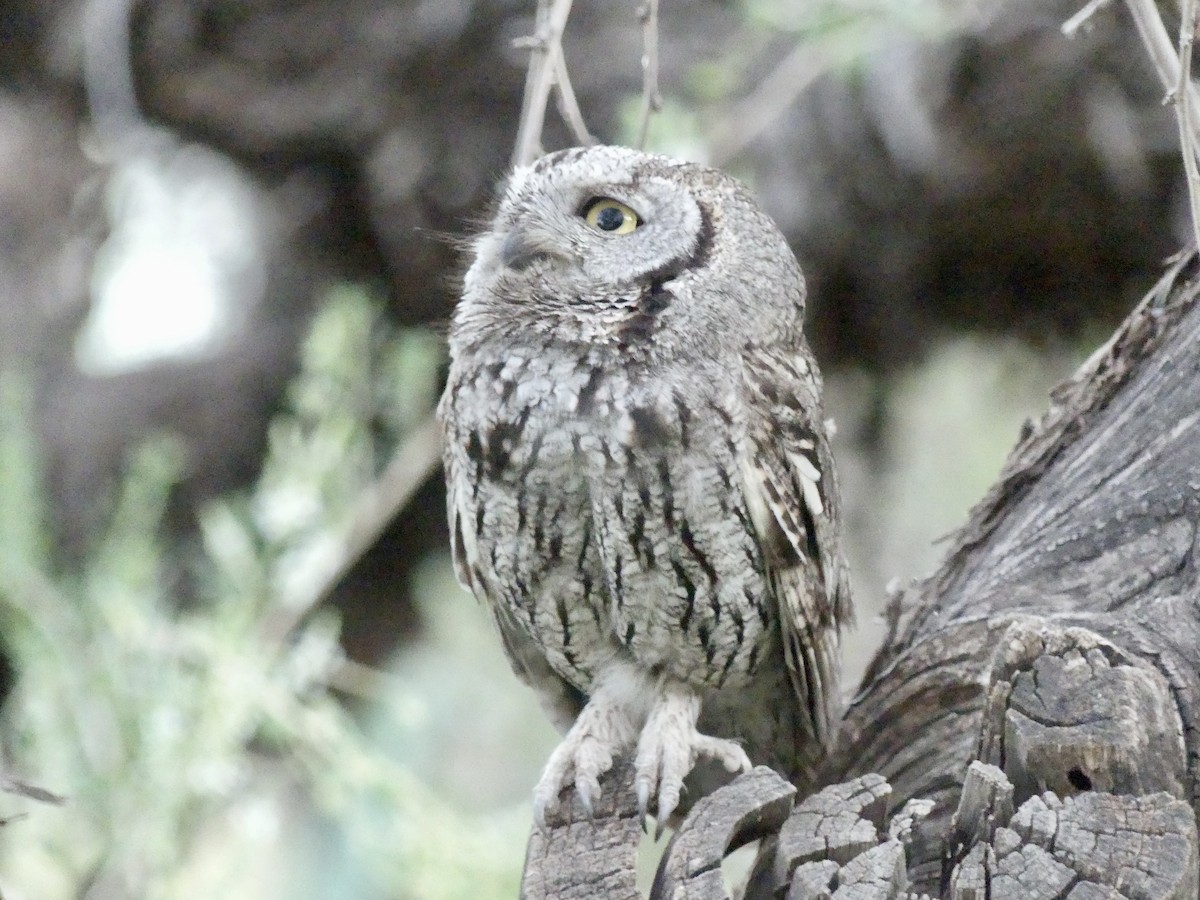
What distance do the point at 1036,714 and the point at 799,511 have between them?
527 mm

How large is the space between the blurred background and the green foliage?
0.01m

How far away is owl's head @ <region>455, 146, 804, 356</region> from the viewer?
6.17 ft

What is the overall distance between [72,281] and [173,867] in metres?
1.88

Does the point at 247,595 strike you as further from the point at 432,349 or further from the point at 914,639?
the point at 914,639

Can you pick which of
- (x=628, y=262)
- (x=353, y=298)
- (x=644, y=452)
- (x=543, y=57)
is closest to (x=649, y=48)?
(x=543, y=57)

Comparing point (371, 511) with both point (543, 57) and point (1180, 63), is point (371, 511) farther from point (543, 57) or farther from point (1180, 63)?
point (1180, 63)

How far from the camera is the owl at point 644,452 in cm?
183

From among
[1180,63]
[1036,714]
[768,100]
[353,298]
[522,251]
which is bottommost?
[1036,714]

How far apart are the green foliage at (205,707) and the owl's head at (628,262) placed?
3.09 ft

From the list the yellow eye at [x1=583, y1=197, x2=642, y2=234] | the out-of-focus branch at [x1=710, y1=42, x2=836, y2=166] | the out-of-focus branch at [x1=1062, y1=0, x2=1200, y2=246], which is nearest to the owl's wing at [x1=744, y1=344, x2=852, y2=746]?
the yellow eye at [x1=583, y1=197, x2=642, y2=234]

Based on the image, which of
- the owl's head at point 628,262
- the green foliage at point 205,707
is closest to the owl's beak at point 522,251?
the owl's head at point 628,262

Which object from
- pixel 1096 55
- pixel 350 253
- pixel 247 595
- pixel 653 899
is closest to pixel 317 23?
pixel 350 253

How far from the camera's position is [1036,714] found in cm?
149

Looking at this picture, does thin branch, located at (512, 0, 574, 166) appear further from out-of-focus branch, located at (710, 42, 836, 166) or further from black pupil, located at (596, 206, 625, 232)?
out-of-focus branch, located at (710, 42, 836, 166)
